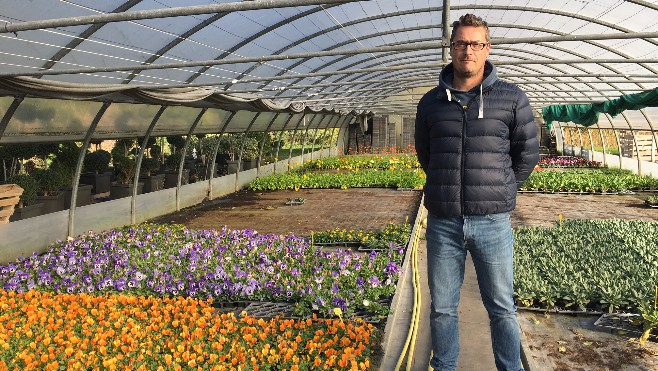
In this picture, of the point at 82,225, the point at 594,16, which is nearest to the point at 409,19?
the point at 594,16

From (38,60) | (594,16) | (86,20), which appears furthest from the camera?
(594,16)

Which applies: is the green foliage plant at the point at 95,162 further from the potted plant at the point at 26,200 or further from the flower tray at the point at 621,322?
the flower tray at the point at 621,322

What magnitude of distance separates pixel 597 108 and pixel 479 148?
15.7 metres

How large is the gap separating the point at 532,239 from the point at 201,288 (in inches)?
182

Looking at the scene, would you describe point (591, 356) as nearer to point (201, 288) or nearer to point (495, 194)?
point (495, 194)

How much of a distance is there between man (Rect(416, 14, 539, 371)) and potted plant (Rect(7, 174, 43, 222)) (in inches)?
315

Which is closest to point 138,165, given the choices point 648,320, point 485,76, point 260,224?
point 260,224

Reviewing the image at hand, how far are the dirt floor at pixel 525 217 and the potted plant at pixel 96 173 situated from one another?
9.80ft

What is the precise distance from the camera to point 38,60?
709cm

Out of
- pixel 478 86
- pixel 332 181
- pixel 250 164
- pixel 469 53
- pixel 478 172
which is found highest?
pixel 469 53

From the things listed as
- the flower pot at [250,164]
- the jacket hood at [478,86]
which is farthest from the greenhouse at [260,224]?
the flower pot at [250,164]

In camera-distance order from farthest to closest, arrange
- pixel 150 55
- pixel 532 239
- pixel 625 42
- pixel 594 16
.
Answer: pixel 625 42 < pixel 594 16 < pixel 150 55 < pixel 532 239

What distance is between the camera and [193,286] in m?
5.48

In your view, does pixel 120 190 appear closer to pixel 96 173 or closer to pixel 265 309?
pixel 96 173
